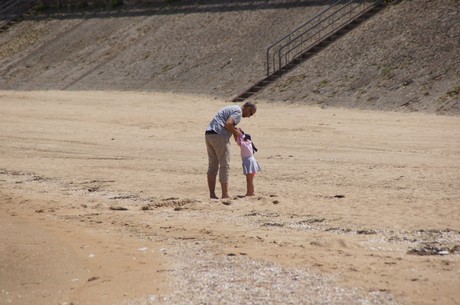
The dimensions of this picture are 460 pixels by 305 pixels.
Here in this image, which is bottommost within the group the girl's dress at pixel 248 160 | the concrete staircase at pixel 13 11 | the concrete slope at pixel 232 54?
the girl's dress at pixel 248 160

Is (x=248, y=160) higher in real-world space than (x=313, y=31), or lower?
lower

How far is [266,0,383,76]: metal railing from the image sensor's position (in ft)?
107

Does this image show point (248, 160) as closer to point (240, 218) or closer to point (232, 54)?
point (240, 218)

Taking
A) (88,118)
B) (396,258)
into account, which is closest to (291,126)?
(88,118)

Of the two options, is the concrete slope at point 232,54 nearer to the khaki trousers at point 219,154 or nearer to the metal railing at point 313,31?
the metal railing at point 313,31

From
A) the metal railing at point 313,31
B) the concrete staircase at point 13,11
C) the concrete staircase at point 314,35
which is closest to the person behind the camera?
the concrete staircase at point 314,35

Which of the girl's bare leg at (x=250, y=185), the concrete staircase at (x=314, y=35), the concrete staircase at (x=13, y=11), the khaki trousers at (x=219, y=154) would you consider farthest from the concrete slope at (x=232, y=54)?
the khaki trousers at (x=219, y=154)

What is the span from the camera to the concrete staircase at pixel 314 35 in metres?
32.0

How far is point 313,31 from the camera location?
1324 inches

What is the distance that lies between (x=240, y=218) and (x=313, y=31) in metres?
22.4

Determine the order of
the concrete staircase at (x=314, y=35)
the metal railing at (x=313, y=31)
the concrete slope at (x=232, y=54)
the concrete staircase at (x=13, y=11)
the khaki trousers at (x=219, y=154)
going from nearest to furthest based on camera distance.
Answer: the khaki trousers at (x=219, y=154) → the concrete slope at (x=232, y=54) → the concrete staircase at (x=314, y=35) → the metal railing at (x=313, y=31) → the concrete staircase at (x=13, y=11)

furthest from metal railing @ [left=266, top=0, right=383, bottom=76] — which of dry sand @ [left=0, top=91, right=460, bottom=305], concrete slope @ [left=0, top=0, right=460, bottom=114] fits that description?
dry sand @ [left=0, top=91, right=460, bottom=305]

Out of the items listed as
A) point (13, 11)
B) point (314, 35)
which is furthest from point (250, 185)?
point (13, 11)

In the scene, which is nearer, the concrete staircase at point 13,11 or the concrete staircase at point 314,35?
the concrete staircase at point 314,35
